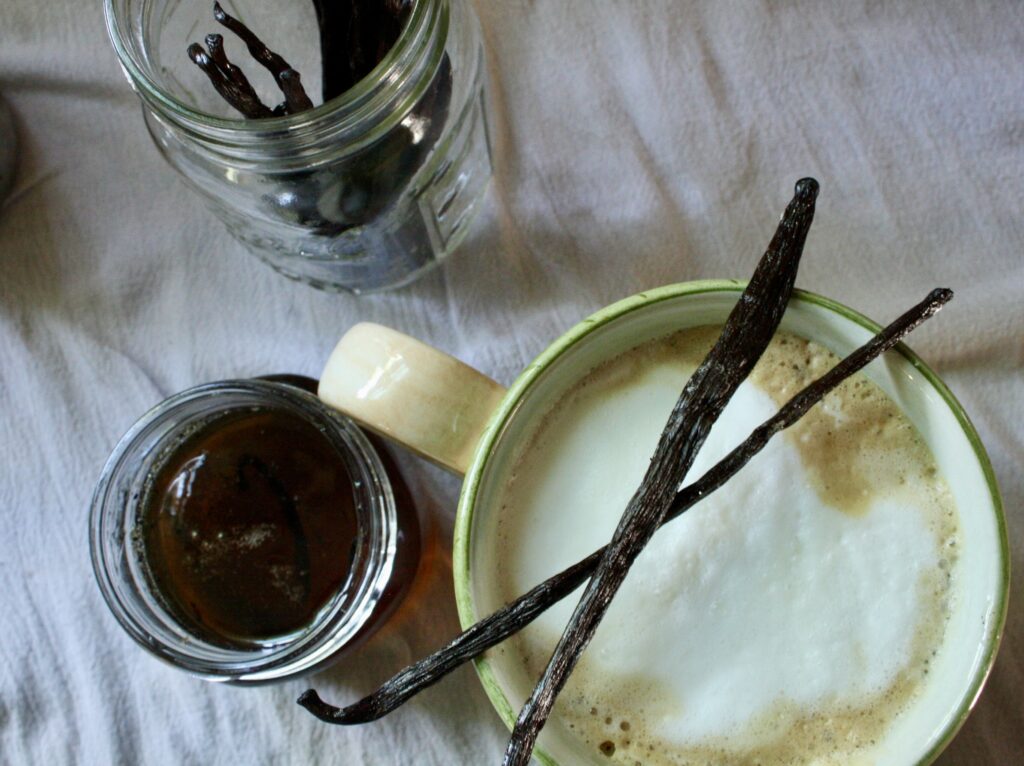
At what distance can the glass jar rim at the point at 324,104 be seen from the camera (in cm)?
55

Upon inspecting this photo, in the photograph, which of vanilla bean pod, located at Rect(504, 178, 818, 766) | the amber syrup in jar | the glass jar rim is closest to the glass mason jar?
the glass jar rim

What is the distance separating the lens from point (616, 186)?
758mm

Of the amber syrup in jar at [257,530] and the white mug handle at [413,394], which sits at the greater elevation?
the white mug handle at [413,394]

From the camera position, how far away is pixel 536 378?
1.90 ft

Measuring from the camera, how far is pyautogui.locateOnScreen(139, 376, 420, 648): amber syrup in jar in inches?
27.7

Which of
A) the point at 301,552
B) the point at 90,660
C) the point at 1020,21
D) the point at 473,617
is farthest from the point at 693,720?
the point at 1020,21

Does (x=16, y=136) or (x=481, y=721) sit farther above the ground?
(x=16, y=136)

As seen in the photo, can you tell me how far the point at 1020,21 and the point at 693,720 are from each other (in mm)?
511

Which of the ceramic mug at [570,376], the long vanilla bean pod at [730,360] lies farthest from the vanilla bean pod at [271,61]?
the long vanilla bean pod at [730,360]

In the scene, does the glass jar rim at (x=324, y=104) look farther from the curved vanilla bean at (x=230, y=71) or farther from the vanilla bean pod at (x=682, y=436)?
the vanilla bean pod at (x=682, y=436)

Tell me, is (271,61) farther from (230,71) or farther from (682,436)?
(682,436)

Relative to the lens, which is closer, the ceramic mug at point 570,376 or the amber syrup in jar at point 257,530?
the ceramic mug at point 570,376

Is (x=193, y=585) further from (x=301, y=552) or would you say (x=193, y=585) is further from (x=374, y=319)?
(x=374, y=319)

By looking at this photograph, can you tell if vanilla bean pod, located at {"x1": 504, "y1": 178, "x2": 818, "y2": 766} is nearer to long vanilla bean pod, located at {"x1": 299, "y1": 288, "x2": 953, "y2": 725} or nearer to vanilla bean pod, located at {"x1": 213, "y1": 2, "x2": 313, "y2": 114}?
long vanilla bean pod, located at {"x1": 299, "y1": 288, "x2": 953, "y2": 725}
